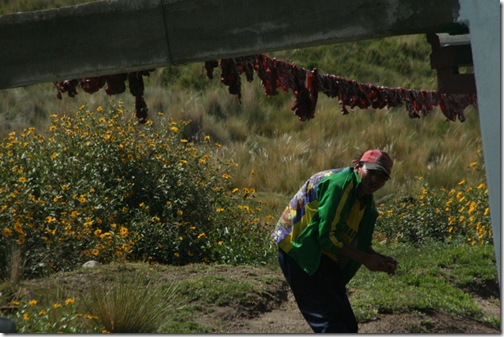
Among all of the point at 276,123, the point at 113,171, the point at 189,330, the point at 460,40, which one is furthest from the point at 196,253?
the point at 276,123

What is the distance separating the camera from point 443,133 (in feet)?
66.3

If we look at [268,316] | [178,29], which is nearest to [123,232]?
[268,316]

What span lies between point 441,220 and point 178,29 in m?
6.89

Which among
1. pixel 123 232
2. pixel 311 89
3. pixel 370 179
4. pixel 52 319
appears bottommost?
pixel 123 232

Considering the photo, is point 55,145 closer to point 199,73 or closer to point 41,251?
point 41,251

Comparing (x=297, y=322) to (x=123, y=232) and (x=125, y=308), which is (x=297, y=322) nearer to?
(x=125, y=308)

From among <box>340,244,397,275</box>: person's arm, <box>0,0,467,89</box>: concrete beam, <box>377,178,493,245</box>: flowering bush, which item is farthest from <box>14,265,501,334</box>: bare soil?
<box>377,178,493,245</box>: flowering bush

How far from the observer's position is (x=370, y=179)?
585 centimetres

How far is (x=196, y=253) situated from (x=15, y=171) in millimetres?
1982

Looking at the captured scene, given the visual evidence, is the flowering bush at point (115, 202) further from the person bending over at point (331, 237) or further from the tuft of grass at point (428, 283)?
the person bending over at point (331, 237)

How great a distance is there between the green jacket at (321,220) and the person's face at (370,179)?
0.14ft

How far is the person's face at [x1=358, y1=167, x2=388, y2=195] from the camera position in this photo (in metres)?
5.84

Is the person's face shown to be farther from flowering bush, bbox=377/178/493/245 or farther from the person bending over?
flowering bush, bbox=377/178/493/245

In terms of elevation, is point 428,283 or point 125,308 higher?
point 125,308
